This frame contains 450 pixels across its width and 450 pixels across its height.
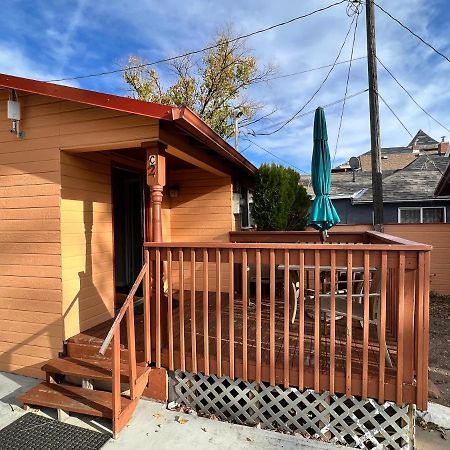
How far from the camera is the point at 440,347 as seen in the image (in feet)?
15.9

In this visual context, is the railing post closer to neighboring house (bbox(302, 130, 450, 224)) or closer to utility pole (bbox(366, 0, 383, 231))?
utility pole (bbox(366, 0, 383, 231))

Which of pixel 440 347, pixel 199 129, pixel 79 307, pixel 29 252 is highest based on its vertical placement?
pixel 199 129

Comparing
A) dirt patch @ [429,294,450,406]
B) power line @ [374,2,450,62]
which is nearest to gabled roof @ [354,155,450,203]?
dirt patch @ [429,294,450,406]

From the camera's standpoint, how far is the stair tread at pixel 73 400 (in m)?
2.70

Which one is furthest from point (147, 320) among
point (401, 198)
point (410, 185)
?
point (410, 185)

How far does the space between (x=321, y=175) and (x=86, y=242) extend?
117 inches

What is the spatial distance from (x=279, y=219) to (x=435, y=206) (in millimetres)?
7782

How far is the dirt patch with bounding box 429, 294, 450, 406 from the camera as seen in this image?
11.9ft

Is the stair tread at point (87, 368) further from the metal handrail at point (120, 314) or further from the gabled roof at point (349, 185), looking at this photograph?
the gabled roof at point (349, 185)

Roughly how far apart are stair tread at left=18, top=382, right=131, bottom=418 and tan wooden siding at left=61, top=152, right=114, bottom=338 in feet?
2.13

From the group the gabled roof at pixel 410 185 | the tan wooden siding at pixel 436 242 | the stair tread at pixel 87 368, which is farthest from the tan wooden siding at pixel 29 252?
the gabled roof at pixel 410 185

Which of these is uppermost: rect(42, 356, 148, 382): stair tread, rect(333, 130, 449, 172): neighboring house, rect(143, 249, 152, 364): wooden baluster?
rect(333, 130, 449, 172): neighboring house

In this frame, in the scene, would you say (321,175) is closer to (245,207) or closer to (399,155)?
(245,207)

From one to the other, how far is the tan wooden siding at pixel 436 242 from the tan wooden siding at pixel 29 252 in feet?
24.3
